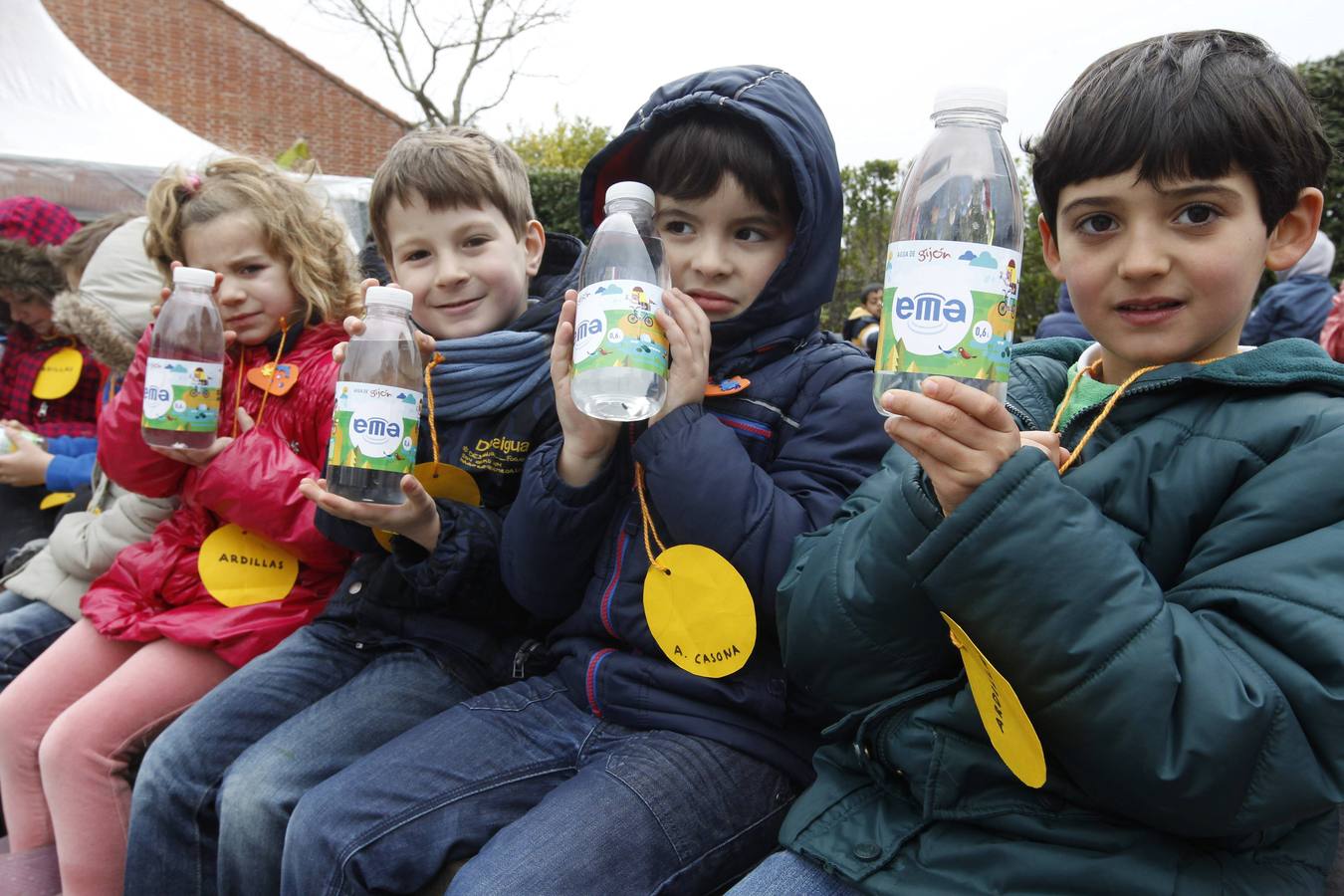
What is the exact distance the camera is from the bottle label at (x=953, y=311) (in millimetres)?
1123

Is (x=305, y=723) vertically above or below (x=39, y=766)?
above

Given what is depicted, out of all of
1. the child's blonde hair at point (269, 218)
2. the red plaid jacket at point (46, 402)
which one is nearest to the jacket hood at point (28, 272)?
the red plaid jacket at point (46, 402)

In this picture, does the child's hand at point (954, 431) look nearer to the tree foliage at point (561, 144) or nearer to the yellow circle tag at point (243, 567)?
the yellow circle tag at point (243, 567)

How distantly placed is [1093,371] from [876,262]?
14.0m

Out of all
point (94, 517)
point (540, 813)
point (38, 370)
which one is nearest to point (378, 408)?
point (540, 813)

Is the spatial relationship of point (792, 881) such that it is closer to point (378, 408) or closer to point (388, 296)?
point (378, 408)

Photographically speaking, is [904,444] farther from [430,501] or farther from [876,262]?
[876,262]

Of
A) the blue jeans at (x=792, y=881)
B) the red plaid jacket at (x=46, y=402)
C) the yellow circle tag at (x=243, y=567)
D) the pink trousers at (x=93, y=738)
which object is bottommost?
the pink trousers at (x=93, y=738)

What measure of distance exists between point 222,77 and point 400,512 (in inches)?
939

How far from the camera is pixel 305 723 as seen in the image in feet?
6.50

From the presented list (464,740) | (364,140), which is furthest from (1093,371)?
(364,140)

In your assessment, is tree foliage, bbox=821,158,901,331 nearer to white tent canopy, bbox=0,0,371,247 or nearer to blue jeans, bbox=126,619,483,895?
white tent canopy, bbox=0,0,371,247

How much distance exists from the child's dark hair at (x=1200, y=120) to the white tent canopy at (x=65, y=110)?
907cm

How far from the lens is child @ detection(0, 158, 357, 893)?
2262 mm
